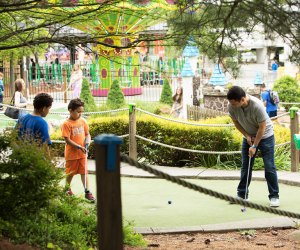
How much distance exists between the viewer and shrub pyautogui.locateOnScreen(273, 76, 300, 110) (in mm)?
25308

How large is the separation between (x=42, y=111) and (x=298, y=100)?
1875 cm

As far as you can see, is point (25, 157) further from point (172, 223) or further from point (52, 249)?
point (172, 223)

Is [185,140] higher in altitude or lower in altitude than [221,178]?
higher

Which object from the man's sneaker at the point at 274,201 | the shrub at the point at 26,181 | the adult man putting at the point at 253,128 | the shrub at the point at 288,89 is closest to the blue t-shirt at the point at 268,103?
the shrub at the point at 288,89

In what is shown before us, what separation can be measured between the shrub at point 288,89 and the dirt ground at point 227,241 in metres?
18.4

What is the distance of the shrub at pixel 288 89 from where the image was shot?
2531cm

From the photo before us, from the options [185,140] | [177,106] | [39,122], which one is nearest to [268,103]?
[177,106]

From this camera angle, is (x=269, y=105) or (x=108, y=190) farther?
(x=269, y=105)

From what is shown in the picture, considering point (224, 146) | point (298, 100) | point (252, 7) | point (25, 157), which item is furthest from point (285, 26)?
point (298, 100)

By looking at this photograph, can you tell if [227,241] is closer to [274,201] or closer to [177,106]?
[274,201]

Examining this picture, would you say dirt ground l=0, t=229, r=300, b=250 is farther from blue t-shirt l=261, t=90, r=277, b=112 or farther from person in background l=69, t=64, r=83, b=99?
person in background l=69, t=64, r=83, b=99

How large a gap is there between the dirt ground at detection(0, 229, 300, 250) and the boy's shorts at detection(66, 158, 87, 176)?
6.20ft

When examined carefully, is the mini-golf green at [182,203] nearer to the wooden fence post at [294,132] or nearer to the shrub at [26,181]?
the wooden fence post at [294,132]

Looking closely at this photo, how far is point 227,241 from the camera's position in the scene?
7.03 m
